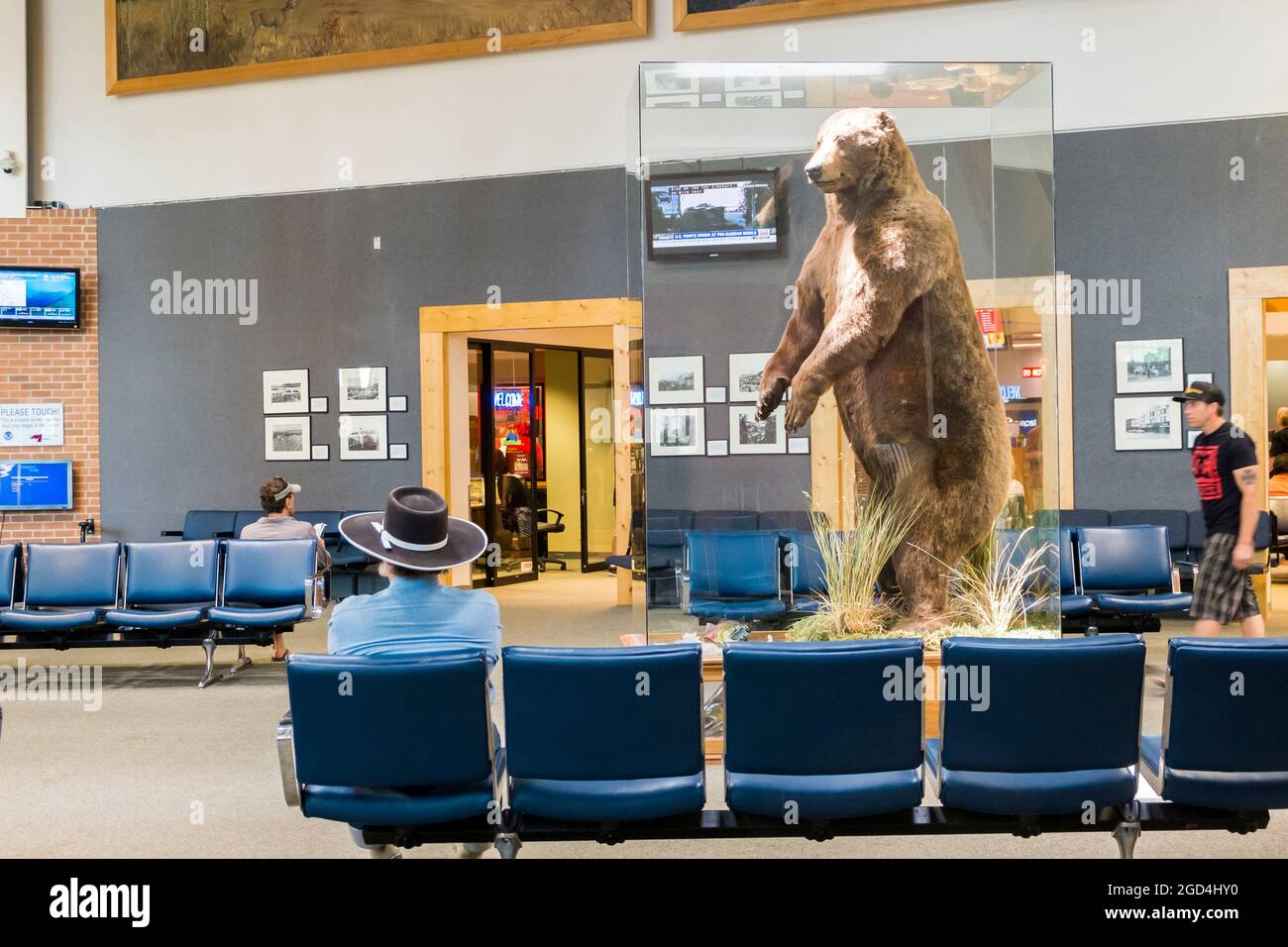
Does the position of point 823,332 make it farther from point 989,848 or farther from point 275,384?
point 275,384

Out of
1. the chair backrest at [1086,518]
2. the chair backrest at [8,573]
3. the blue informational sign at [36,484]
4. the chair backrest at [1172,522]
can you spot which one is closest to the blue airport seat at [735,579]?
the chair backrest at [1086,518]

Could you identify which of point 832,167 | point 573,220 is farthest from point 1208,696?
point 573,220

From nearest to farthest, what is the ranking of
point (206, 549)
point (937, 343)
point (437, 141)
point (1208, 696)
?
point (1208, 696)
point (937, 343)
point (206, 549)
point (437, 141)

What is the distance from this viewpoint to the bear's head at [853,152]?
5164 mm

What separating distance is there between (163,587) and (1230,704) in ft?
18.8

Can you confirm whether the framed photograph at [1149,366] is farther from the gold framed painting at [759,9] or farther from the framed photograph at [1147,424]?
the gold framed painting at [759,9]

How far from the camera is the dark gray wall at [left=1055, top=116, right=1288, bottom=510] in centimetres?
843

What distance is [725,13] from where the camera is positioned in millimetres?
9445

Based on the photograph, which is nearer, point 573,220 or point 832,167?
point 832,167

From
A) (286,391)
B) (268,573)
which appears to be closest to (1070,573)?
(268,573)

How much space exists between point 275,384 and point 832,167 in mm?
6980

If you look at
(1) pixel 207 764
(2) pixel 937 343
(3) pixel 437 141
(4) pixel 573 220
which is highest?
(3) pixel 437 141

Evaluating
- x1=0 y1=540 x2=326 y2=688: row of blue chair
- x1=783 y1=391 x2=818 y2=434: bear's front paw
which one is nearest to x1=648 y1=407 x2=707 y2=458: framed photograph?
x1=783 y1=391 x2=818 y2=434: bear's front paw

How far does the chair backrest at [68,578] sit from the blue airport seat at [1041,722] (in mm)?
5413
